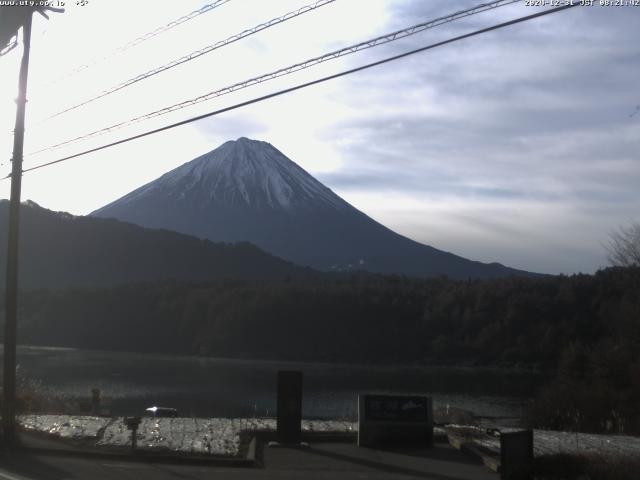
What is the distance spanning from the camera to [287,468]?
541 inches

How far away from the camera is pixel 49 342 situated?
252ft

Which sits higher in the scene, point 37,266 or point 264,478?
point 37,266

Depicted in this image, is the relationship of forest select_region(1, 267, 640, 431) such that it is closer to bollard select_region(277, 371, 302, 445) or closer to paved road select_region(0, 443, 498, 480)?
bollard select_region(277, 371, 302, 445)

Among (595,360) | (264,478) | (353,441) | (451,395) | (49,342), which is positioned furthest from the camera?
(49,342)

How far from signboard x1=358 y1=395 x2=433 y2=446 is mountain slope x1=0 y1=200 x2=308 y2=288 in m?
90.1

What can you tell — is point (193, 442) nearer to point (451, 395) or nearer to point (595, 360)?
point (595, 360)

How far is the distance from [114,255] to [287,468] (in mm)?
107581

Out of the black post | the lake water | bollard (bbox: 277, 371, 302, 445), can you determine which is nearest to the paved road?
bollard (bbox: 277, 371, 302, 445)

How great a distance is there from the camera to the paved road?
42.2 ft

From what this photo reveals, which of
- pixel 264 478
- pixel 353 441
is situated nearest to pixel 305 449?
pixel 353 441

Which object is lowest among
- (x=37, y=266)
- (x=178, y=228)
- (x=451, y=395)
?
(x=451, y=395)

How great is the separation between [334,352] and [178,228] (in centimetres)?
10569

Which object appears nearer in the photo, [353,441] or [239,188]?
[353,441]

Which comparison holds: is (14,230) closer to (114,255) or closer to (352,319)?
(352,319)
